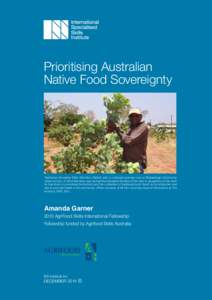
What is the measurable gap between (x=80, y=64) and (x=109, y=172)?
1.15 meters

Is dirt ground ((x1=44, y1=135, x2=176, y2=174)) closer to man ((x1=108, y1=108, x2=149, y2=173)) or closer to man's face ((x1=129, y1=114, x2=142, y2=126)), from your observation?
man ((x1=108, y1=108, x2=149, y2=173))

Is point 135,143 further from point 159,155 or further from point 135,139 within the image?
point 159,155

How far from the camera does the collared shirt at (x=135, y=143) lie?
5.51 m

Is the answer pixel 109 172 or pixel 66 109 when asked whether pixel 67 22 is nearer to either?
pixel 66 109

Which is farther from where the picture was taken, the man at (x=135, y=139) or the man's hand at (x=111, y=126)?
the man's hand at (x=111, y=126)

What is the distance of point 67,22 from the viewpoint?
5270 millimetres

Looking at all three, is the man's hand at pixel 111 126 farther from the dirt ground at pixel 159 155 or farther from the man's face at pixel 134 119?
the dirt ground at pixel 159 155

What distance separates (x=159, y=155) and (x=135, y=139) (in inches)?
46.6

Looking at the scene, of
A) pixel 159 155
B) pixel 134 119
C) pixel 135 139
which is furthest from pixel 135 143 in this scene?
pixel 159 155

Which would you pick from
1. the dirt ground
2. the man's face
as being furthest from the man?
the dirt ground

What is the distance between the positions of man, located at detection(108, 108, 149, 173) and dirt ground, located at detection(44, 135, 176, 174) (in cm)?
23

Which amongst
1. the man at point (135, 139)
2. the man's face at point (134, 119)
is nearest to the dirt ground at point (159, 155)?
the man at point (135, 139)

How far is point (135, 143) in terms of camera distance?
5520 mm

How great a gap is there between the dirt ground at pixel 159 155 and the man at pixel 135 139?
23cm
